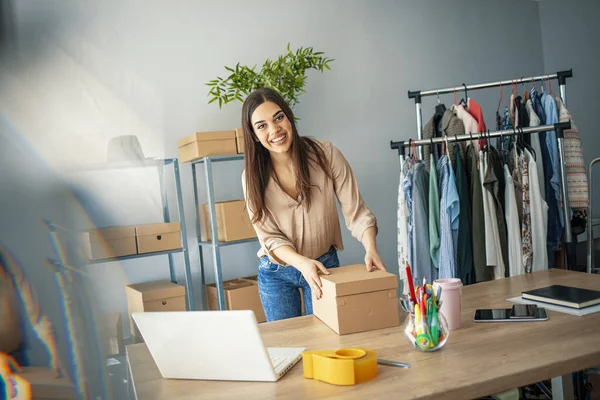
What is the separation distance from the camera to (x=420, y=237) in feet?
9.88

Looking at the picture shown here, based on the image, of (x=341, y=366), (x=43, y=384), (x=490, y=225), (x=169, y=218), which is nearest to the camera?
(x=43, y=384)

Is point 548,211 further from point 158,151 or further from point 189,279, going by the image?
point 158,151

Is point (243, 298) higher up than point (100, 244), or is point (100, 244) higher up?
point (100, 244)

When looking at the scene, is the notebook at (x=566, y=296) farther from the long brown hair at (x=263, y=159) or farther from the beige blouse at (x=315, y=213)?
the long brown hair at (x=263, y=159)

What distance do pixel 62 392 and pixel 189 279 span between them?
3.18 m

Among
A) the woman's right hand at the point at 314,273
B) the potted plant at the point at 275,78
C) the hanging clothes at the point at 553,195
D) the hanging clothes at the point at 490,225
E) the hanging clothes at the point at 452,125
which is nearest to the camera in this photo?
the woman's right hand at the point at 314,273

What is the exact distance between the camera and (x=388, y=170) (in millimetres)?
4391

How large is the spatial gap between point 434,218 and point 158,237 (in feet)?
5.11

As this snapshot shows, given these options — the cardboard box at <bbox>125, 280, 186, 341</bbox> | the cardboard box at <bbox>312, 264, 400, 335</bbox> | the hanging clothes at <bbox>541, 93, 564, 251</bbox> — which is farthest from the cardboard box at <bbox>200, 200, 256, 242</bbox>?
the cardboard box at <bbox>312, 264, 400, 335</bbox>

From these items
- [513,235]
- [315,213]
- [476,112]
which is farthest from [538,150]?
[315,213]

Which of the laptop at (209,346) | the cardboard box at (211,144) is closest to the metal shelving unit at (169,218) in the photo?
the cardboard box at (211,144)

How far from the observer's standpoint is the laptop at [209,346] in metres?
1.12

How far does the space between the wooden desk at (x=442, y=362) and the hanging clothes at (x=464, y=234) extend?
4.43ft

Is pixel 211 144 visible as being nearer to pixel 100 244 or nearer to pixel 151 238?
pixel 151 238
